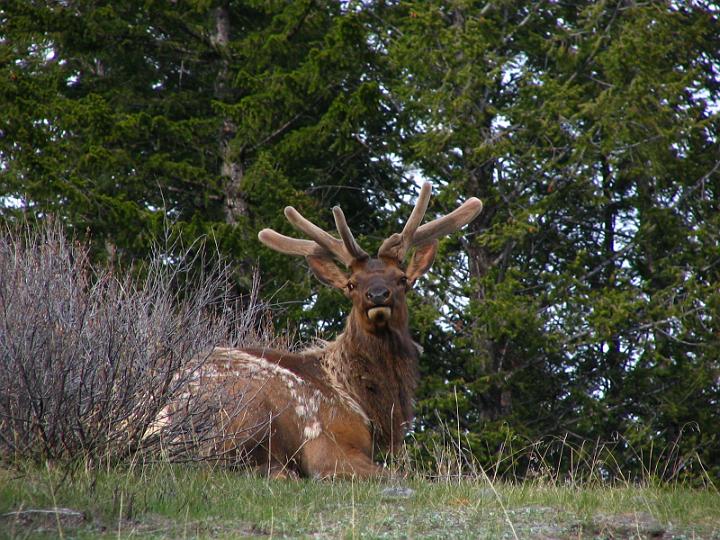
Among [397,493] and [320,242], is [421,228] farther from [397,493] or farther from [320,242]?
[397,493]

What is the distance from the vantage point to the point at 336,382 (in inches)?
378

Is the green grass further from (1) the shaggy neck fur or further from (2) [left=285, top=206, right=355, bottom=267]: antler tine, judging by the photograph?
(2) [left=285, top=206, right=355, bottom=267]: antler tine

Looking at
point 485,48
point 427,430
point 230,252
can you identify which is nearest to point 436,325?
point 427,430

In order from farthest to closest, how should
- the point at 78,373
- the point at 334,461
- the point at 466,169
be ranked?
the point at 466,169 < the point at 334,461 < the point at 78,373

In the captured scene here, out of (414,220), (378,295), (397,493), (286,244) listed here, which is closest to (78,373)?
(397,493)

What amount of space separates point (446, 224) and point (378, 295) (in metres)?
1.58

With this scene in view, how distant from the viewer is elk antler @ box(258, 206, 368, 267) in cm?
971

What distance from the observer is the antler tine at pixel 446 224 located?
34.3 ft

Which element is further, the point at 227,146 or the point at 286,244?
the point at 227,146

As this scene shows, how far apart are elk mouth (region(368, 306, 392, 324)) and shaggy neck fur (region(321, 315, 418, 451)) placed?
183mm

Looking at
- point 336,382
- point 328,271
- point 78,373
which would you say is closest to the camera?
point 78,373

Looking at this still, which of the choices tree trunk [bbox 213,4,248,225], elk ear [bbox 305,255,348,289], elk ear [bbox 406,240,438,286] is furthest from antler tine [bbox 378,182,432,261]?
tree trunk [bbox 213,4,248,225]

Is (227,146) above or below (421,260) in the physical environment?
above

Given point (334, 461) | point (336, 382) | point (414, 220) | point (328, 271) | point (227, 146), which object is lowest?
point (334, 461)
